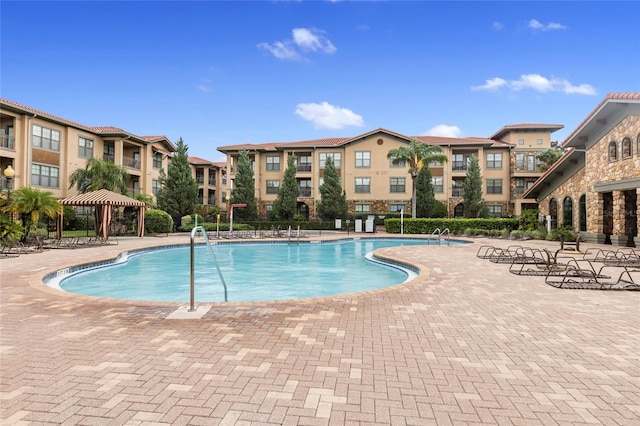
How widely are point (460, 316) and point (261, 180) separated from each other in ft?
133

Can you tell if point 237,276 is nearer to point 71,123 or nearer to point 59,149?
point 59,149

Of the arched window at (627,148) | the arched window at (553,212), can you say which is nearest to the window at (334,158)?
the arched window at (553,212)

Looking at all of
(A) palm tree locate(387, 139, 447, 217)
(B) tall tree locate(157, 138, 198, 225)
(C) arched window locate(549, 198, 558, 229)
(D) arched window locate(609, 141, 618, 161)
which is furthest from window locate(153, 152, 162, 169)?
(D) arched window locate(609, 141, 618, 161)

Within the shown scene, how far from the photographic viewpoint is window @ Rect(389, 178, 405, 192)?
1650 inches

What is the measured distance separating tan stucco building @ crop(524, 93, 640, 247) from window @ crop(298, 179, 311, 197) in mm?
25440

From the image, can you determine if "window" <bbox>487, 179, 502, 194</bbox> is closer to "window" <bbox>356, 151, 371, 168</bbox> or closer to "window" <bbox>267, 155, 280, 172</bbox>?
"window" <bbox>356, 151, 371, 168</bbox>

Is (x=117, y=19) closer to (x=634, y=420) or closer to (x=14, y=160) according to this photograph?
(x=14, y=160)

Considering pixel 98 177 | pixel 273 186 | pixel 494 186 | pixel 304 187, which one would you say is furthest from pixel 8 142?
pixel 494 186

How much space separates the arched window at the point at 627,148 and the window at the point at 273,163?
33.3 meters

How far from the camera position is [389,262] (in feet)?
46.5

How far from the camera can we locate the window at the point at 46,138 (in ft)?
93.2

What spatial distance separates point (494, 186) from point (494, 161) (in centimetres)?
281

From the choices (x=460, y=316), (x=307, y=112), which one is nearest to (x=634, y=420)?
(x=460, y=316)

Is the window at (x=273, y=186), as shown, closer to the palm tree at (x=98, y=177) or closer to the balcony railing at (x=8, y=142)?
the palm tree at (x=98, y=177)
